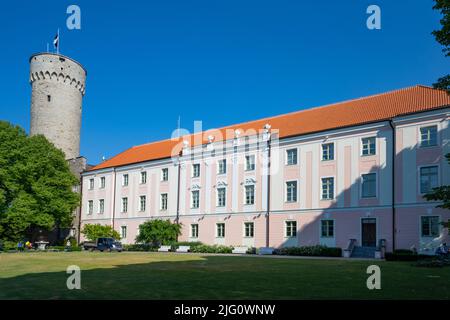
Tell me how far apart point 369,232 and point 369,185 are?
3.41 m

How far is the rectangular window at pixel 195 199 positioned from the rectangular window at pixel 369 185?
55.8 feet

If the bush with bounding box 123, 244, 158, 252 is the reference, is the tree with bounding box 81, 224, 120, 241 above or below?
above

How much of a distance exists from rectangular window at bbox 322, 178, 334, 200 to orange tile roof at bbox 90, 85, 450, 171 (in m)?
4.09

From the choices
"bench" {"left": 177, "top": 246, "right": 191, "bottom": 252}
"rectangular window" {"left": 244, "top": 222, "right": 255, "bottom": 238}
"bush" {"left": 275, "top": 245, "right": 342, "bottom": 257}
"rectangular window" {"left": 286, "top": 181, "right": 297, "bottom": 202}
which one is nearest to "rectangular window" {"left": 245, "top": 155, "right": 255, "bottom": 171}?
"rectangular window" {"left": 286, "top": 181, "right": 297, "bottom": 202}

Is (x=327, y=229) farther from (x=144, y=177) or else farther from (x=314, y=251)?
(x=144, y=177)

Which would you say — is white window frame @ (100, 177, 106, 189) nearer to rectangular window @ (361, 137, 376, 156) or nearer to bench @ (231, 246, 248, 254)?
bench @ (231, 246, 248, 254)

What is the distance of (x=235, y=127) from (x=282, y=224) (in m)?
14.0

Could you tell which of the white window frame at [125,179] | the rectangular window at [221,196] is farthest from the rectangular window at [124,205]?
the rectangular window at [221,196]

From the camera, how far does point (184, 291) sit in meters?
12.7

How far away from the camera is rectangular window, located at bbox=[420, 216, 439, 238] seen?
31.0m

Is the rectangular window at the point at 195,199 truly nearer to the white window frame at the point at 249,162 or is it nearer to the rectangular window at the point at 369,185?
the white window frame at the point at 249,162

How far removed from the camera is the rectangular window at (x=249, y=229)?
41.2 m
